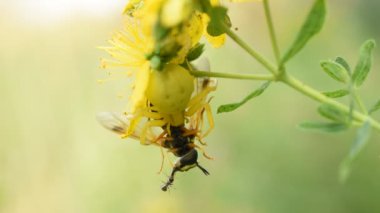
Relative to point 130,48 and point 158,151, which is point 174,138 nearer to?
point 130,48

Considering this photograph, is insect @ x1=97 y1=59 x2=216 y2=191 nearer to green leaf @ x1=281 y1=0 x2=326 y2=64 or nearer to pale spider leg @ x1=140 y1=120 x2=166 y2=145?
pale spider leg @ x1=140 y1=120 x2=166 y2=145

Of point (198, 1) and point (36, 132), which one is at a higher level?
point (198, 1)

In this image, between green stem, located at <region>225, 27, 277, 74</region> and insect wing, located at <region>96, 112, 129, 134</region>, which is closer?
green stem, located at <region>225, 27, 277, 74</region>

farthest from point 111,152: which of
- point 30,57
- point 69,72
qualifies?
point 30,57

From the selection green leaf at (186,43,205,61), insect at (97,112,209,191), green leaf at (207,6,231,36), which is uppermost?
green leaf at (207,6,231,36)

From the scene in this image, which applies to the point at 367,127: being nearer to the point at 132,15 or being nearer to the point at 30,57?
the point at 132,15

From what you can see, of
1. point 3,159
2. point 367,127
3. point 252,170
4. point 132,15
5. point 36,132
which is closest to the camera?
point 367,127

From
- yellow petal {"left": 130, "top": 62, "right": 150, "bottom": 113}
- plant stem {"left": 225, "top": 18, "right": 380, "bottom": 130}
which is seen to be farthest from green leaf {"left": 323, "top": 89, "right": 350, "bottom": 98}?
yellow petal {"left": 130, "top": 62, "right": 150, "bottom": 113}
